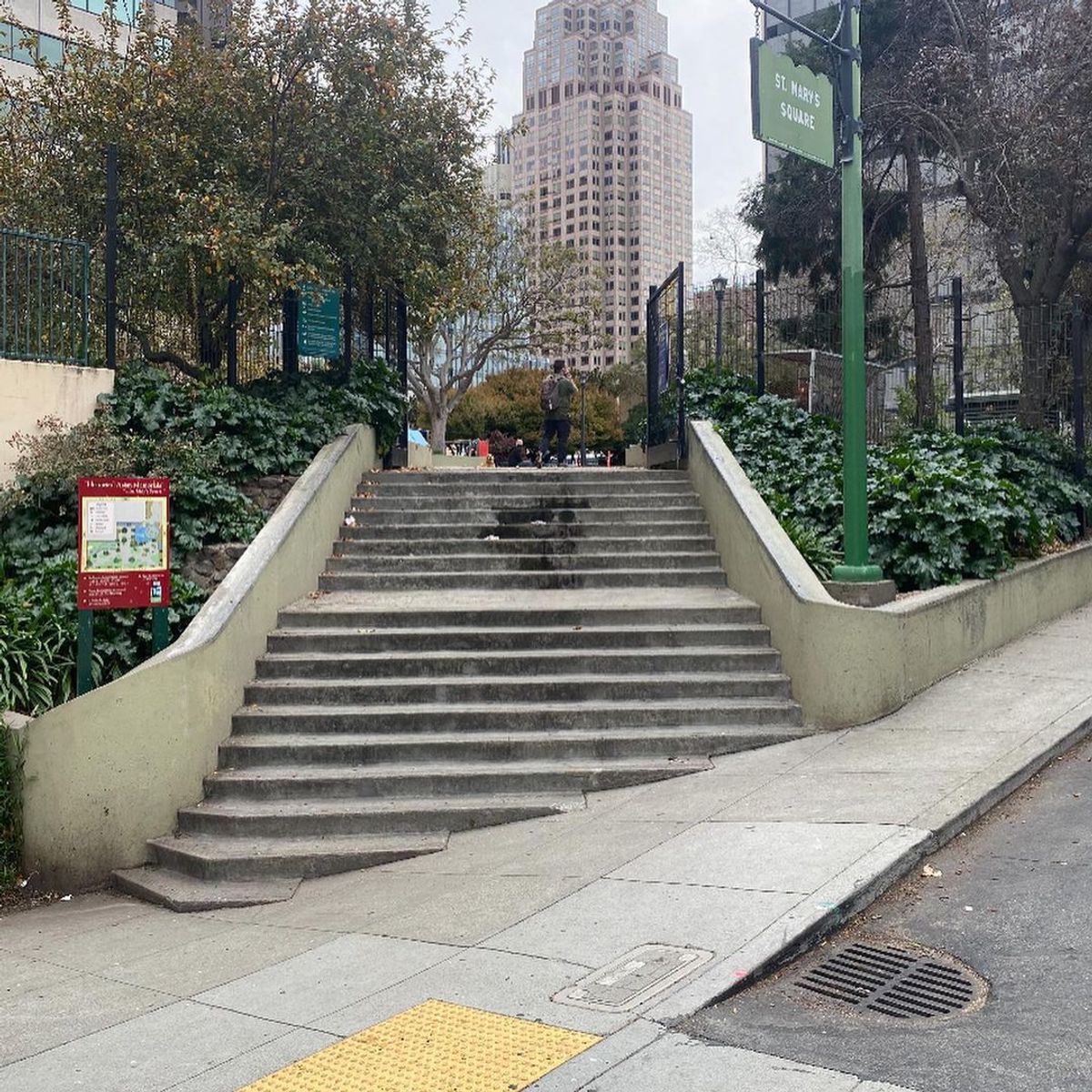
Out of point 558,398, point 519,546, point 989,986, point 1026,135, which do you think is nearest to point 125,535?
point 519,546

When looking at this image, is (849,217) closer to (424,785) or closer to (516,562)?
(516,562)

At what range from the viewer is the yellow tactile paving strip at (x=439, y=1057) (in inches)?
138

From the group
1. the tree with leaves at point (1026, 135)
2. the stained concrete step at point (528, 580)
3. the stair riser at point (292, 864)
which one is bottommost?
the stair riser at point (292, 864)

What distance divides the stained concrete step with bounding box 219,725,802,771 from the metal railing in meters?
5.07

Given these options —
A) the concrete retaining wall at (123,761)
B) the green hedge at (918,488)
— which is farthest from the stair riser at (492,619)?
the green hedge at (918,488)

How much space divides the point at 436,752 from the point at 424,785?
1.09ft

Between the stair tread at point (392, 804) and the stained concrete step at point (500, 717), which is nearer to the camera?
the stair tread at point (392, 804)

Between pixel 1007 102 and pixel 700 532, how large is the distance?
835 cm

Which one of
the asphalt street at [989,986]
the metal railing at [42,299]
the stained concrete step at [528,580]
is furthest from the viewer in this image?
the metal railing at [42,299]

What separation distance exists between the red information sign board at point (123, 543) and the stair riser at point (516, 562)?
121 inches

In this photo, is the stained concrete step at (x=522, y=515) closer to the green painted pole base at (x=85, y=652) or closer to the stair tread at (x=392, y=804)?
the green painted pole base at (x=85, y=652)

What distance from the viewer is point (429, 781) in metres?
6.95

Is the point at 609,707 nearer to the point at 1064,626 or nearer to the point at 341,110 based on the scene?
the point at 1064,626

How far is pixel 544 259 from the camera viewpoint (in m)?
33.7
